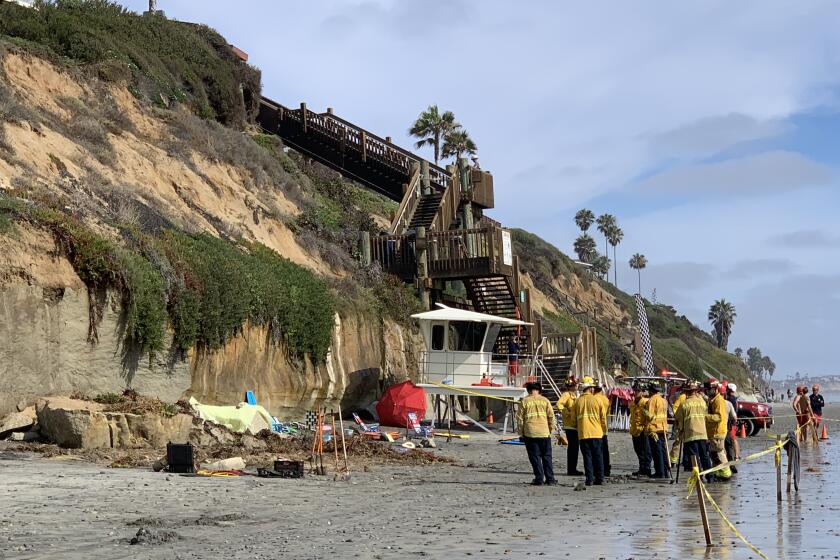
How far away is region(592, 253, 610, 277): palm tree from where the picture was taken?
126812 mm

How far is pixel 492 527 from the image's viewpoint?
38.4 ft

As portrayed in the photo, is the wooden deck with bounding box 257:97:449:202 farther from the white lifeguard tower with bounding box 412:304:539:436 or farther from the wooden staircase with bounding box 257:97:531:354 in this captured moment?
the white lifeguard tower with bounding box 412:304:539:436

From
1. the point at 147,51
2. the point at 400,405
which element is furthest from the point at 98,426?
the point at 147,51

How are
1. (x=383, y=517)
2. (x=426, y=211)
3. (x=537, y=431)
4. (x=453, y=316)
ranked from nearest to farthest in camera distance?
(x=383, y=517) → (x=537, y=431) → (x=453, y=316) → (x=426, y=211)

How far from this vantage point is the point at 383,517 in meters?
12.3

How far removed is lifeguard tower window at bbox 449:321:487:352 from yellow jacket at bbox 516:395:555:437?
1511 cm

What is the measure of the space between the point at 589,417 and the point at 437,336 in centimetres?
1488

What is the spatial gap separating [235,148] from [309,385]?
12.1 metres

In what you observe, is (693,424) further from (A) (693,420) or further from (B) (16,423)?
(B) (16,423)

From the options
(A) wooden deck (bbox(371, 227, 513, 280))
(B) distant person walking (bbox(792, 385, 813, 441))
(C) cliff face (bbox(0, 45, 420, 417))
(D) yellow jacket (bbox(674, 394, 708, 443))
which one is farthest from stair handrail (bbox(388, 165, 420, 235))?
(D) yellow jacket (bbox(674, 394, 708, 443))

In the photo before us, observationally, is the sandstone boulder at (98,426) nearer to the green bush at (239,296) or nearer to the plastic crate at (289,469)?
the plastic crate at (289,469)

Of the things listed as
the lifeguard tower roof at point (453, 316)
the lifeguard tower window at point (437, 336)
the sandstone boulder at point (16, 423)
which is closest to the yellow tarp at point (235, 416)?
the sandstone boulder at point (16, 423)

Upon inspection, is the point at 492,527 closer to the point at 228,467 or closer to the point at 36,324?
the point at 228,467

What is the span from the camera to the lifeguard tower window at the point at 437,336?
31.7 metres
